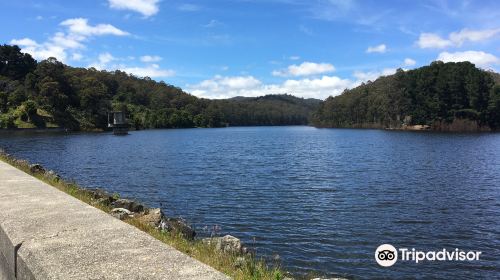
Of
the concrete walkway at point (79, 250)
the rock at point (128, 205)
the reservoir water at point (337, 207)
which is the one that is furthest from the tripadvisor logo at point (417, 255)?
the concrete walkway at point (79, 250)

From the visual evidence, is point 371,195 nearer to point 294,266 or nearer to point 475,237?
point 475,237

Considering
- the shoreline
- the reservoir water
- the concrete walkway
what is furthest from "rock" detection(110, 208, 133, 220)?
the concrete walkway

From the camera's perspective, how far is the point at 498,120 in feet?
580

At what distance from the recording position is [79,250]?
19.3 ft

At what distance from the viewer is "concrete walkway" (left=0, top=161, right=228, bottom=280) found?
507 centimetres

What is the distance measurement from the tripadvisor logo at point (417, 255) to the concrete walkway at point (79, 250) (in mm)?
12497

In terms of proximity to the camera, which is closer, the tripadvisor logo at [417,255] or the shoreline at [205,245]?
the shoreline at [205,245]

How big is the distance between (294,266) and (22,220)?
10821 millimetres

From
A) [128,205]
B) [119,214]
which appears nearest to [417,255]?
[119,214]

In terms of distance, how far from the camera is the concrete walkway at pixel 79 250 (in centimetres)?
507

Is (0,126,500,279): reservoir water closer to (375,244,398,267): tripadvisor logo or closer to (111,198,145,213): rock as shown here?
(375,244,398,267): tripadvisor logo

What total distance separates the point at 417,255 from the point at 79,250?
15317 mm

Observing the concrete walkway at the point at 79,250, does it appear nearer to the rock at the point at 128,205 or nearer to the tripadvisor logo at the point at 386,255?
the rock at the point at 128,205

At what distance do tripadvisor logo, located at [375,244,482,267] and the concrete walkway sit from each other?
41.0 feet
